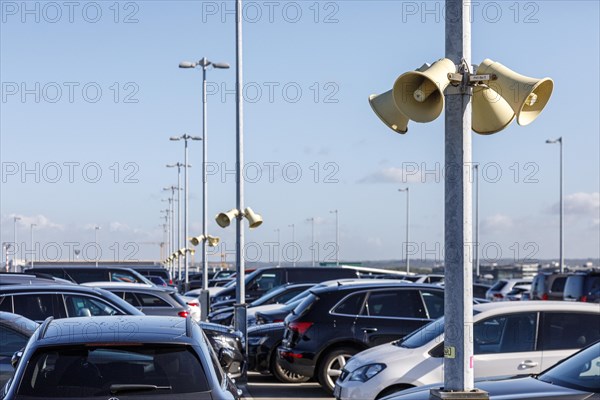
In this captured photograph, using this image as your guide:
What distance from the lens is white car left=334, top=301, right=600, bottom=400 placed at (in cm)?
1074

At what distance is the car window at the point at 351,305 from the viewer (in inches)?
→ 572

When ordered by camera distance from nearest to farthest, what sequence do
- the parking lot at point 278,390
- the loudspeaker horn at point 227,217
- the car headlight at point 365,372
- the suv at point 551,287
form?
the car headlight at point 365,372 → the parking lot at point 278,390 → the loudspeaker horn at point 227,217 → the suv at point 551,287

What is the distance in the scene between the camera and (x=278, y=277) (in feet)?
91.3

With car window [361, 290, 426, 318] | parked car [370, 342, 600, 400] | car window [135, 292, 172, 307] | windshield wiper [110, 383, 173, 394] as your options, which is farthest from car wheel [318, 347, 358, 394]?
windshield wiper [110, 383, 173, 394]

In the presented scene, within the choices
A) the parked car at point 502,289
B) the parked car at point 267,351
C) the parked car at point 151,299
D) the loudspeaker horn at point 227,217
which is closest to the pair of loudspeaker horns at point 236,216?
the loudspeaker horn at point 227,217

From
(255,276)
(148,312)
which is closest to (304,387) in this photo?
(148,312)

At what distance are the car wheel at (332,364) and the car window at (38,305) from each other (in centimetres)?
381

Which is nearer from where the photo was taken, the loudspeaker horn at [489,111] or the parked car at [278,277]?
the loudspeaker horn at [489,111]

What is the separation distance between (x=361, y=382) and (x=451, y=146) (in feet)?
14.4

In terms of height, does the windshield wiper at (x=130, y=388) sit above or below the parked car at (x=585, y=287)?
above

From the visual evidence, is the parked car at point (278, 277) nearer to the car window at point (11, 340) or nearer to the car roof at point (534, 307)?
the car roof at point (534, 307)

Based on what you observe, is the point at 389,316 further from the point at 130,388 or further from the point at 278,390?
the point at 130,388

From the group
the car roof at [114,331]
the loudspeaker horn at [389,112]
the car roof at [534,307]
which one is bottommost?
the car roof at [534,307]

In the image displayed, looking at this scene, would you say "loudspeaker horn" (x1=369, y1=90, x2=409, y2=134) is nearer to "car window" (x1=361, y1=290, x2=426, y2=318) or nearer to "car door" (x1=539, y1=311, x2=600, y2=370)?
"car door" (x1=539, y1=311, x2=600, y2=370)
